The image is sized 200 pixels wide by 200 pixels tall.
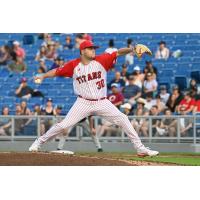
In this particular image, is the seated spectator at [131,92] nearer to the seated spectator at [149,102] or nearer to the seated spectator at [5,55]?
the seated spectator at [149,102]

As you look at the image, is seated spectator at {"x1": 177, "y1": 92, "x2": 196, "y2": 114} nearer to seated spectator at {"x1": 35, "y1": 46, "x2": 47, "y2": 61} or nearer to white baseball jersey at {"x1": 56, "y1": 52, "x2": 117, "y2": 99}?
seated spectator at {"x1": 35, "y1": 46, "x2": 47, "y2": 61}

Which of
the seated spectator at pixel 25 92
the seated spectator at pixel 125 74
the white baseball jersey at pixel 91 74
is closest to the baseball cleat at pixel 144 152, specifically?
the white baseball jersey at pixel 91 74

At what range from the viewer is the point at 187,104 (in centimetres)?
1941

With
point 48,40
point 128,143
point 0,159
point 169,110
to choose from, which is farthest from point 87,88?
point 48,40

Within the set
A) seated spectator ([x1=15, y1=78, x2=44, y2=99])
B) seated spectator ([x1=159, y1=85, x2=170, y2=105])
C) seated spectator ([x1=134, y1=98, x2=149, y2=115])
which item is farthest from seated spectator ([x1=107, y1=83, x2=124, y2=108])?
seated spectator ([x1=15, y1=78, x2=44, y2=99])

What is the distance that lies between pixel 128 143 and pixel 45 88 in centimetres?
455

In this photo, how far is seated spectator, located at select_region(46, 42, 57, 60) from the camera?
73.1 feet

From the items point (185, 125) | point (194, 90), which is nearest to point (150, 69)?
point (194, 90)

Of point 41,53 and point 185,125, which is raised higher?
point 41,53

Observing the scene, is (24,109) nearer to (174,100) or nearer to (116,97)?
(116,97)

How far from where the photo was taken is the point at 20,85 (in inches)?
867

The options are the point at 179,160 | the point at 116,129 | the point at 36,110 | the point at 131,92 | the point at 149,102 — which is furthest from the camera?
the point at 131,92

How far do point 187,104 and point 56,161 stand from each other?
692 cm

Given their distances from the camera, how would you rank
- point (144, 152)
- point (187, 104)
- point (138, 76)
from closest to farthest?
point (144, 152)
point (187, 104)
point (138, 76)
